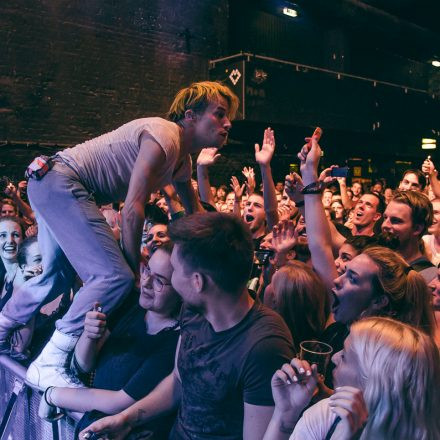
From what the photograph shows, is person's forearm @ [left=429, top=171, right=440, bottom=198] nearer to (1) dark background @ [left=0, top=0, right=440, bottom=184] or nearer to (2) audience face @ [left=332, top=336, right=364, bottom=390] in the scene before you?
(2) audience face @ [left=332, top=336, right=364, bottom=390]

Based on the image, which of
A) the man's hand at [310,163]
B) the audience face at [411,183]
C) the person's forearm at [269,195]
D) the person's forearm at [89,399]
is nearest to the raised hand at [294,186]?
the man's hand at [310,163]

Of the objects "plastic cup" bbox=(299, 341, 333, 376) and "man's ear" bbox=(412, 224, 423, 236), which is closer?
"plastic cup" bbox=(299, 341, 333, 376)

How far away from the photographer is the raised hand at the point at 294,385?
129 centimetres

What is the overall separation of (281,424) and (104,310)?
3.17 feet

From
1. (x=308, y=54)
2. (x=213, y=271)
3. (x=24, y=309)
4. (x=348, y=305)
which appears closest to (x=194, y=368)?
(x=213, y=271)

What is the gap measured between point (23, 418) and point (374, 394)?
1590 millimetres

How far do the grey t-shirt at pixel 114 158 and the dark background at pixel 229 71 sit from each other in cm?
657

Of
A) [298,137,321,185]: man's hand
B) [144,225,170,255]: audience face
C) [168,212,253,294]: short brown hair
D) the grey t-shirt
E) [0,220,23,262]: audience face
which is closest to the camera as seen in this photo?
[168,212,253,294]: short brown hair

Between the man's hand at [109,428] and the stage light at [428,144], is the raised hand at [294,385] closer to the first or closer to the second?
the man's hand at [109,428]

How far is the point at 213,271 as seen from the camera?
5.23ft

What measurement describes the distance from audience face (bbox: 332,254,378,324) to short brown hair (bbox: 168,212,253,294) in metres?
0.68

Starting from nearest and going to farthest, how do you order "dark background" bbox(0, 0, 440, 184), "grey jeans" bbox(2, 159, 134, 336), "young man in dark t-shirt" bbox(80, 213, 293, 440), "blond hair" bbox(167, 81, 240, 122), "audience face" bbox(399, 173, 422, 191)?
"young man in dark t-shirt" bbox(80, 213, 293, 440)
"grey jeans" bbox(2, 159, 134, 336)
"blond hair" bbox(167, 81, 240, 122)
"audience face" bbox(399, 173, 422, 191)
"dark background" bbox(0, 0, 440, 184)

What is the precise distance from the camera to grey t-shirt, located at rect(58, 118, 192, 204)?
2.23 metres

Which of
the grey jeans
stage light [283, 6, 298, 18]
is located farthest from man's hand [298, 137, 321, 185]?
stage light [283, 6, 298, 18]
